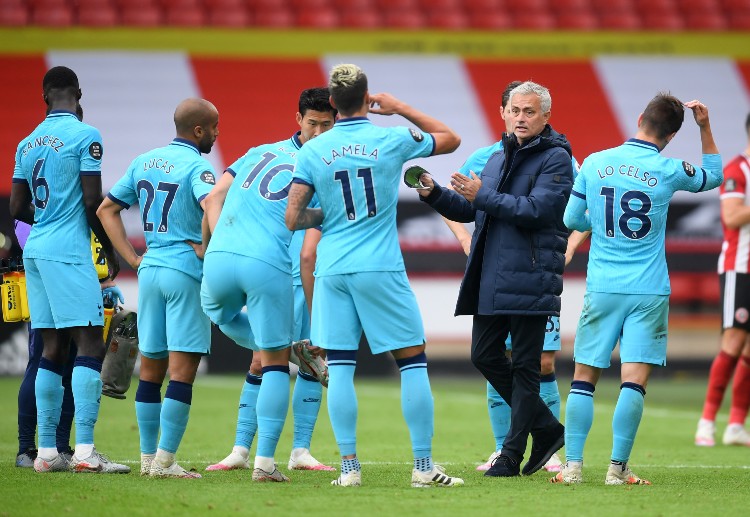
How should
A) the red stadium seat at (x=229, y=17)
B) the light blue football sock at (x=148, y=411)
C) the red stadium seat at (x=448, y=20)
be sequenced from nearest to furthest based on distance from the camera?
the light blue football sock at (x=148, y=411) < the red stadium seat at (x=229, y=17) < the red stadium seat at (x=448, y=20)

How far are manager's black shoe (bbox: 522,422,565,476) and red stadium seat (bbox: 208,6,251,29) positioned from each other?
13.9m

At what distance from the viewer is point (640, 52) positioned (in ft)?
68.2

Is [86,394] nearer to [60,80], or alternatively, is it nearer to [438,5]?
[60,80]

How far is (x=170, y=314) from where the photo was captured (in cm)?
686

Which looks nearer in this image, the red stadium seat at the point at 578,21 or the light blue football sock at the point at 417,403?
the light blue football sock at the point at 417,403

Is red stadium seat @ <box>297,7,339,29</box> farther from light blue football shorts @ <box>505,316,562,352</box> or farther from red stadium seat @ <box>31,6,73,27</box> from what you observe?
light blue football shorts @ <box>505,316,562,352</box>

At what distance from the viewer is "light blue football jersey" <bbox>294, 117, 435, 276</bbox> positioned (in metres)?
6.29

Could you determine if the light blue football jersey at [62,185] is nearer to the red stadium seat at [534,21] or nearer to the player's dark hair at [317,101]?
the player's dark hair at [317,101]

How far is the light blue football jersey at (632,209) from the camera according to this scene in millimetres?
6742

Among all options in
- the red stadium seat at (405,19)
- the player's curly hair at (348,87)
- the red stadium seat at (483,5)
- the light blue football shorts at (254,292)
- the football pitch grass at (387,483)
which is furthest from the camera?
the red stadium seat at (483,5)

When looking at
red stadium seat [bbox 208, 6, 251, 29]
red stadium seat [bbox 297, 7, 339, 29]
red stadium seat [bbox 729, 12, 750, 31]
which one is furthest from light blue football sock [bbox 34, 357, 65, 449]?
red stadium seat [bbox 729, 12, 750, 31]

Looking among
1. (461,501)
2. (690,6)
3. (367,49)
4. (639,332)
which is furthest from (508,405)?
(690,6)

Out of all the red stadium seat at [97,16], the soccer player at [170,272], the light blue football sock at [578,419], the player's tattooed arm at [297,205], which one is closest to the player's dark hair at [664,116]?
the light blue football sock at [578,419]

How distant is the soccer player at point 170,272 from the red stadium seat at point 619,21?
15.0 metres
